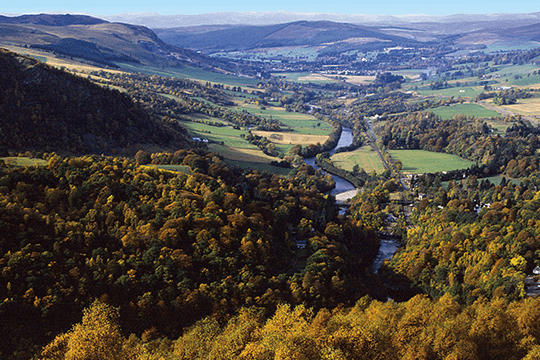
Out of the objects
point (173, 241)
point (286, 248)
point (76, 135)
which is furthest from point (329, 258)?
point (76, 135)

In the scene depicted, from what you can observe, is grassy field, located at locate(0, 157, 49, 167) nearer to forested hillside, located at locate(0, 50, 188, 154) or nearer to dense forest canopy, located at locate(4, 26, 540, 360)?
dense forest canopy, located at locate(4, 26, 540, 360)

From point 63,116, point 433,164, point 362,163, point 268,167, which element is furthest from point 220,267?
point 433,164

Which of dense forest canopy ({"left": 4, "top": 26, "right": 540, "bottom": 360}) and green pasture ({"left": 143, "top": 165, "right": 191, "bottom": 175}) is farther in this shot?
green pasture ({"left": 143, "top": 165, "right": 191, "bottom": 175})

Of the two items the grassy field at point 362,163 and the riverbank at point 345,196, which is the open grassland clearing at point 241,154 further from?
the riverbank at point 345,196

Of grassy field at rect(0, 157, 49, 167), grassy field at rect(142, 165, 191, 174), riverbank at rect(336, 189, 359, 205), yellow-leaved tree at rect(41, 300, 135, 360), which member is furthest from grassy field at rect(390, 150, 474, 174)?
yellow-leaved tree at rect(41, 300, 135, 360)

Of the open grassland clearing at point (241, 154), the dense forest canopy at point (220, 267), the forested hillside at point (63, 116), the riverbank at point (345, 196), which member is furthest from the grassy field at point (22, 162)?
the riverbank at point (345, 196)

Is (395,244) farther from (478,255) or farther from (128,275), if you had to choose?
(128,275)
